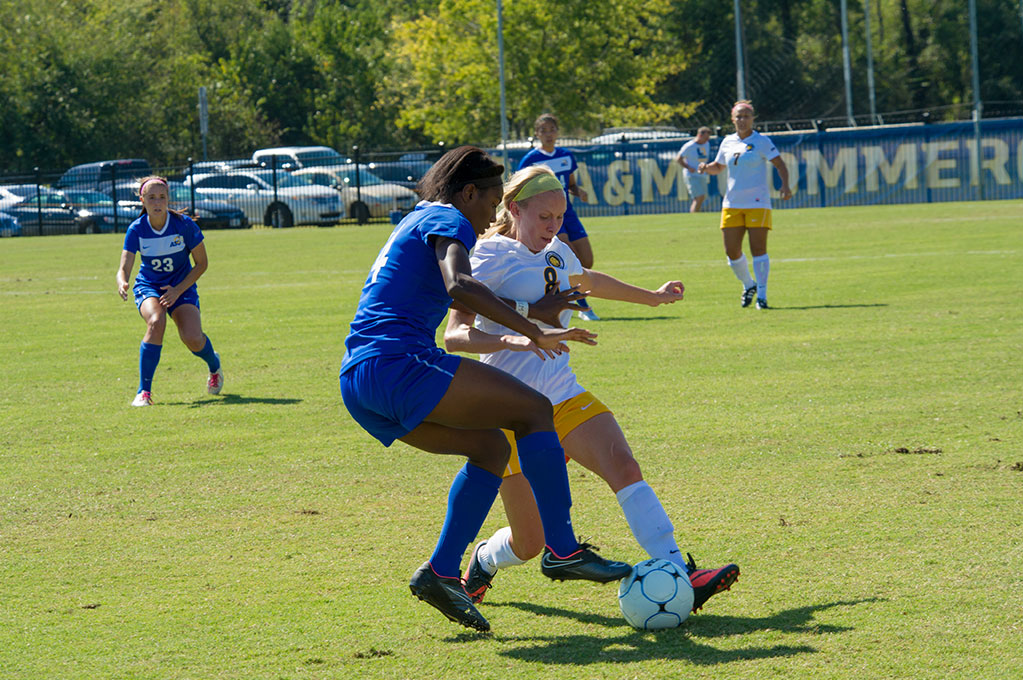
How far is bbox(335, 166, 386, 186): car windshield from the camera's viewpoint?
125ft

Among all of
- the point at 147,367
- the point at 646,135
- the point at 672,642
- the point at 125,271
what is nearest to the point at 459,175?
the point at 672,642

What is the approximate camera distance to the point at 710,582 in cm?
455

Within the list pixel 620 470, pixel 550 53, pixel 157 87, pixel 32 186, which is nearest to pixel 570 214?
pixel 620 470

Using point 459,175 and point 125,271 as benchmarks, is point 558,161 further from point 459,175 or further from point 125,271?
point 459,175

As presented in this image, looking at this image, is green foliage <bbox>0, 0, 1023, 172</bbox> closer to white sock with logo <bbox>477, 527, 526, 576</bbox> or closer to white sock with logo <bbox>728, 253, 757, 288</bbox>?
white sock with logo <bbox>728, 253, 757, 288</bbox>

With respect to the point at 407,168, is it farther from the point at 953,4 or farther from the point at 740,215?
the point at 953,4

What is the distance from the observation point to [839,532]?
5.49 meters

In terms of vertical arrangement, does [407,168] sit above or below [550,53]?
below

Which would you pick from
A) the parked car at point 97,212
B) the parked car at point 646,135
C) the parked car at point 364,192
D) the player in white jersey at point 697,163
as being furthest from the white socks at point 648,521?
the parked car at point 97,212

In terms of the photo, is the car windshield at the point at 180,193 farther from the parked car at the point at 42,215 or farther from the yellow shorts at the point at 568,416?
the yellow shorts at the point at 568,416

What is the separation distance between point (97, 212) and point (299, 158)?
23.5 ft

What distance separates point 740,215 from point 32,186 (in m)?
33.3

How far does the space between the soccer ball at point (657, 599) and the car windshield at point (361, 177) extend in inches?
1353

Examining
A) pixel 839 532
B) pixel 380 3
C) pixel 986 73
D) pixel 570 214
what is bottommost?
pixel 839 532
